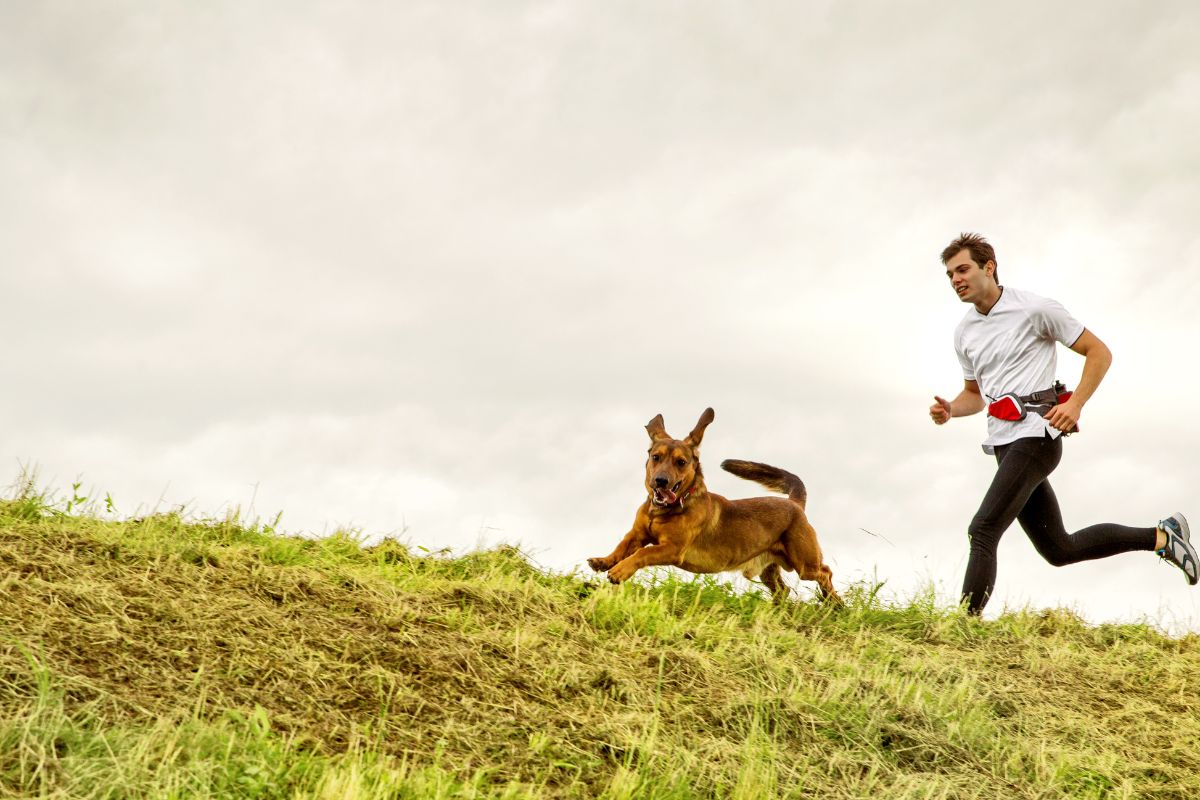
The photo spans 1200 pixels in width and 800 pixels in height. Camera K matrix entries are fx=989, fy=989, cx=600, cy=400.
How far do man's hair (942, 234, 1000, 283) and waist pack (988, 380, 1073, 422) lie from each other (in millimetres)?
1027

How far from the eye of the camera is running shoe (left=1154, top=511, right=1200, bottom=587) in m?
8.09

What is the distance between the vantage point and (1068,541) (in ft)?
26.4

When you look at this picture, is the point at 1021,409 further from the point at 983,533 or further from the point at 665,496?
the point at 665,496

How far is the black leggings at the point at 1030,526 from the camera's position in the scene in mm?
7430

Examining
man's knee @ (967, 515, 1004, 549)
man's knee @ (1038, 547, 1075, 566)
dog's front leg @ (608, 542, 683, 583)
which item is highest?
man's knee @ (1038, 547, 1075, 566)

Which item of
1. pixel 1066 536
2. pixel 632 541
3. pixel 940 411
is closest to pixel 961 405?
pixel 940 411

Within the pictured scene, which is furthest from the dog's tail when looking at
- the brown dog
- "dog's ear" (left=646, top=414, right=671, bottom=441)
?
"dog's ear" (left=646, top=414, right=671, bottom=441)

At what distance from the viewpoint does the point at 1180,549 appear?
8.09 meters

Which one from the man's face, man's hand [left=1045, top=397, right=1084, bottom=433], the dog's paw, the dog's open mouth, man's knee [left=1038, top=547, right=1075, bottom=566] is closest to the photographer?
the dog's paw

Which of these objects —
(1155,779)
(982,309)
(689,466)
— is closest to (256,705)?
(689,466)

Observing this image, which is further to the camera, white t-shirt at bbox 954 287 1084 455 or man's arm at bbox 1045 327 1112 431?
white t-shirt at bbox 954 287 1084 455

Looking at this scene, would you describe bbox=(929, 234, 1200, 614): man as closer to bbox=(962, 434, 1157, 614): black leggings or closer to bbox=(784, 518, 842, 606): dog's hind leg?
bbox=(962, 434, 1157, 614): black leggings

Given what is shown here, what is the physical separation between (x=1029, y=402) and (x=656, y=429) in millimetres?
2864

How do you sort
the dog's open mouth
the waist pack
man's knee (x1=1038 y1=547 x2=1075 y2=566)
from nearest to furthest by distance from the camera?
the dog's open mouth < the waist pack < man's knee (x1=1038 y1=547 x2=1075 y2=566)
